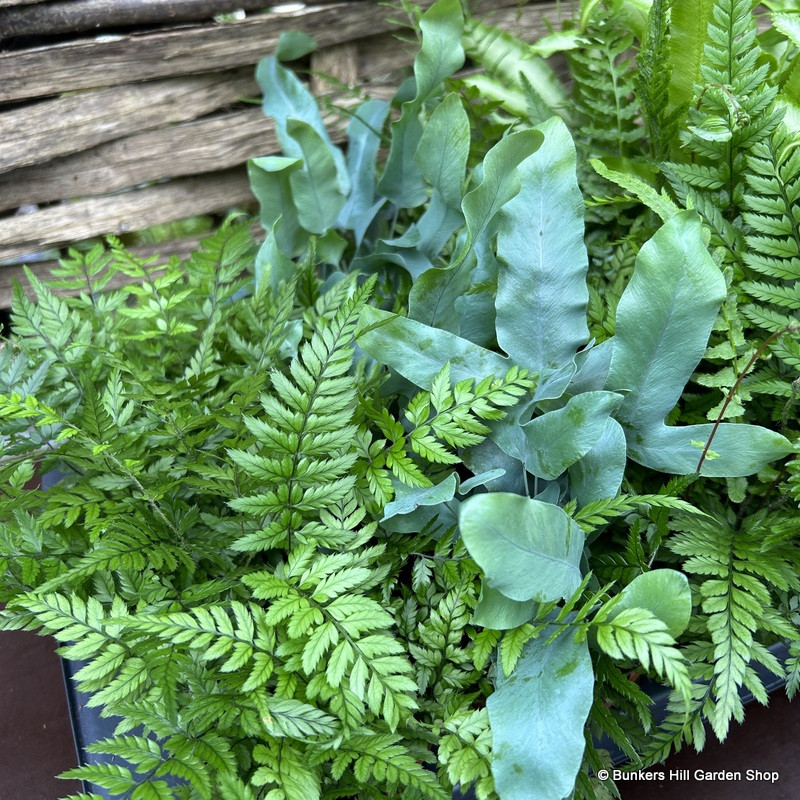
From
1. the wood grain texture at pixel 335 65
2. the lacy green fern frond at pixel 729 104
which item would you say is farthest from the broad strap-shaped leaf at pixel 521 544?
the wood grain texture at pixel 335 65

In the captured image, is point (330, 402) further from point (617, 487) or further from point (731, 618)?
point (731, 618)

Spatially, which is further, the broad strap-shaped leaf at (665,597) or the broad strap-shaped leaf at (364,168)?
the broad strap-shaped leaf at (364,168)

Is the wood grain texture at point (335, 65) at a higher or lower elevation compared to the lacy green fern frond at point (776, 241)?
higher

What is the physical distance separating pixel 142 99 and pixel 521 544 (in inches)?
29.8

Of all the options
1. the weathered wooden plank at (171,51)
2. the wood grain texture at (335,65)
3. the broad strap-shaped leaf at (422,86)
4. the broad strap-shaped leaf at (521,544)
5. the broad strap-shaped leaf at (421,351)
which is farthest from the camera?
the wood grain texture at (335,65)

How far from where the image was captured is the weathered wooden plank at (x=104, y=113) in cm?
83

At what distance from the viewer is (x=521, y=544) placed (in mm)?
431

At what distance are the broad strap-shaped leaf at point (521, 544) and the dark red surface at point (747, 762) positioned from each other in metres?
0.27

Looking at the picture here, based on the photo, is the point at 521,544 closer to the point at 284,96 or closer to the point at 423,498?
the point at 423,498

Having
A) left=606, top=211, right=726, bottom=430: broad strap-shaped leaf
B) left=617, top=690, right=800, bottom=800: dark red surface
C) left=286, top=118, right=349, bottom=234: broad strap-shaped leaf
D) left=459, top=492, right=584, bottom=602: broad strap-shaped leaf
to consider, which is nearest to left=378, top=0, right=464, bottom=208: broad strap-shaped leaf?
left=286, top=118, right=349, bottom=234: broad strap-shaped leaf

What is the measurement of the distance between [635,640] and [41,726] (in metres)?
0.57

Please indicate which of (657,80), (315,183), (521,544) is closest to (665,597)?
(521,544)

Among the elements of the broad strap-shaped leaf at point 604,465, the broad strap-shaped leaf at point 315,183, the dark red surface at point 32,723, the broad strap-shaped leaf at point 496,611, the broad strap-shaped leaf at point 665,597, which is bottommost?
the dark red surface at point 32,723

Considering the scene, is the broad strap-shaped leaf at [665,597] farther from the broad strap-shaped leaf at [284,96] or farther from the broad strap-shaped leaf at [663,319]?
the broad strap-shaped leaf at [284,96]
